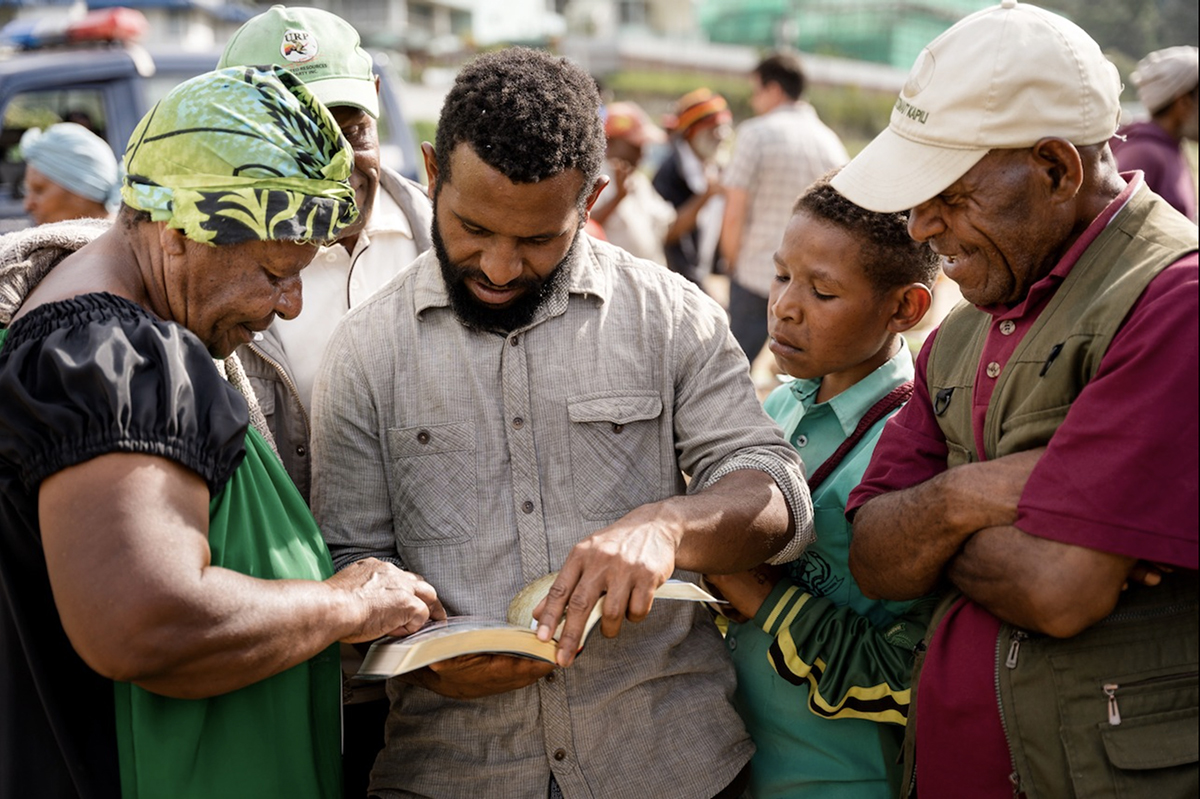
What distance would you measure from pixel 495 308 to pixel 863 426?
989 mm

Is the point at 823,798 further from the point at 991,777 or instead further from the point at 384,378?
the point at 384,378

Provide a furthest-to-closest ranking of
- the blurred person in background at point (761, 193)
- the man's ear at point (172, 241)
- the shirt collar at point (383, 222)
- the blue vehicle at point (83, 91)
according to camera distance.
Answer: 1. the blue vehicle at point (83, 91)
2. the blurred person in background at point (761, 193)
3. the shirt collar at point (383, 222)
4. the man's ear at point (172, 241)

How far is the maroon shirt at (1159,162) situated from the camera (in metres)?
6.52

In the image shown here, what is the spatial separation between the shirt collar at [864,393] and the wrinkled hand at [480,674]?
104 cm

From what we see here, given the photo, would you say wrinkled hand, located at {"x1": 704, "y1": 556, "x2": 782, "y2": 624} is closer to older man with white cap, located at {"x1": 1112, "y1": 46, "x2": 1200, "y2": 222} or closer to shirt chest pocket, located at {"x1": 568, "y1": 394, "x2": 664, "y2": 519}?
shirt chest pocket, located at {"x1": 568, "y1": 394, "x2": 664, "y2": 519}

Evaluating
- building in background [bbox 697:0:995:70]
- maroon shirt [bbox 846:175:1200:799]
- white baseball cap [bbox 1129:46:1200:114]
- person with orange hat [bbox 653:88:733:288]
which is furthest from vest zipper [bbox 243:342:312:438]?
building in background [bbox 697:0:995:70]

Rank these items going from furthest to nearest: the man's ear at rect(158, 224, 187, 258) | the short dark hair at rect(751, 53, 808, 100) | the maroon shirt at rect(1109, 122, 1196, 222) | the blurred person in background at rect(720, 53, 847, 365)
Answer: the short dark hair at rect(751, 53, 808, 100) → the blurred person in background at rect(720, 53, 847, 365) → the maroon shirt at rect(1109, 122, 1196, 222) → the man's ear at rect(158, 224, 187, 258)

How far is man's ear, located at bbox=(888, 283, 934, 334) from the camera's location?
2949 mm

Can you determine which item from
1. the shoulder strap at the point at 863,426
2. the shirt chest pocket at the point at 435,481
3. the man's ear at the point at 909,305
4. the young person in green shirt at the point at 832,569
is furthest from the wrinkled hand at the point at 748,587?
the man's ear at the point at 909,305

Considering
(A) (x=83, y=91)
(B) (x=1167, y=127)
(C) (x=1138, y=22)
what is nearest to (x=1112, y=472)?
(B) (x=1167, y=127)

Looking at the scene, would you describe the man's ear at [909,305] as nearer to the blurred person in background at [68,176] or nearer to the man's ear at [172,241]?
the man's ear at [172,241]

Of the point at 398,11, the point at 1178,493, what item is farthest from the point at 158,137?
the point at 398,11

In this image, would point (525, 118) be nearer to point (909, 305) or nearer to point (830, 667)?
point (909, 305)

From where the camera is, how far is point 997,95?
211cm
